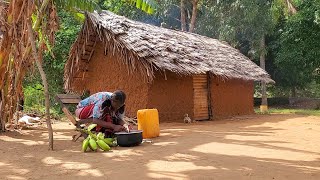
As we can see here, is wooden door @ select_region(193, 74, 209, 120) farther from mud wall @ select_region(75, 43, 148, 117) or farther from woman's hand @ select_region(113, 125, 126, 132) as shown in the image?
woman's hand @ select_region(113, 125, 126, 132)

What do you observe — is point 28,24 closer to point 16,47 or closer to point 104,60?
point 16,47

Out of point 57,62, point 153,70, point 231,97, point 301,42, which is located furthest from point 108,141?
point 301,42

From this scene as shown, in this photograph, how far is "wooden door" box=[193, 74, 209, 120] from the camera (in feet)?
39.1

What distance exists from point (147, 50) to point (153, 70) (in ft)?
2.04

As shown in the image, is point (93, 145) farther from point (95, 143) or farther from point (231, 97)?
point (231, 97)

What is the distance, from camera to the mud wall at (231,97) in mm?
12727

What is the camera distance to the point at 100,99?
6.46m

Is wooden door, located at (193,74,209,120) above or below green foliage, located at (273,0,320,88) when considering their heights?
below

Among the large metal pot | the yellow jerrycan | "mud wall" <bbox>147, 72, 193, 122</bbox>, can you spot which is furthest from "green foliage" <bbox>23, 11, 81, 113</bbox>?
the large metal pot

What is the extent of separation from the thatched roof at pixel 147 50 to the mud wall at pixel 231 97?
0.54m

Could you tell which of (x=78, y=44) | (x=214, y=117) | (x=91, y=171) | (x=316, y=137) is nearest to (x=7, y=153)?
(x=91, y=171)

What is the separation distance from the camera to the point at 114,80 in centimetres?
1173

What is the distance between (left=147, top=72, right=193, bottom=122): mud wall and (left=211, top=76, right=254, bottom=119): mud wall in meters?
1.43

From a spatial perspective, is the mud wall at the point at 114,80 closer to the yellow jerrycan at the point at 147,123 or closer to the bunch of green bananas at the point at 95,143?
the yellow jerrycan at the point at 147,123
